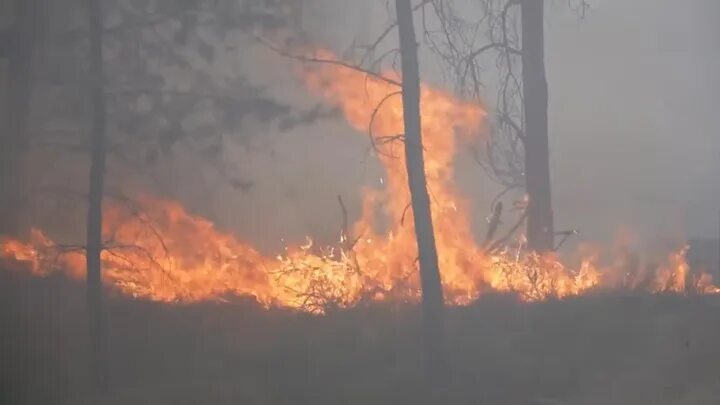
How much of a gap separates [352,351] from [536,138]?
186 inches

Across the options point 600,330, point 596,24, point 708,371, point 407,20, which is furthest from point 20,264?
point 596,24

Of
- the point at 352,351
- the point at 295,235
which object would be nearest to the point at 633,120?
the point at 295,235

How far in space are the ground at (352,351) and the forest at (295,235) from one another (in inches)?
1.1

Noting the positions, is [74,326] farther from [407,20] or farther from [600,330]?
[600,330]

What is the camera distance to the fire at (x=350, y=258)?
42.8 ft

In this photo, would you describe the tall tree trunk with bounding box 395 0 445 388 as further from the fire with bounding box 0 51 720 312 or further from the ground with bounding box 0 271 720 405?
the fire with bounding box 0 51 720 312

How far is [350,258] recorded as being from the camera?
1339cm

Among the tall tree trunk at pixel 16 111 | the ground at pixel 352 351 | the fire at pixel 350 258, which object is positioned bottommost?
the ground at pixel 352 351

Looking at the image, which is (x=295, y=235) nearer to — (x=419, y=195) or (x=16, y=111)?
(x=419, y=195)

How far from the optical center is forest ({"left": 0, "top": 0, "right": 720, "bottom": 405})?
11391mm

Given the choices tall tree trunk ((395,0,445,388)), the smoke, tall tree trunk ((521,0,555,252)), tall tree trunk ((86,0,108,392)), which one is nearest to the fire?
tall tree trunk ((521,0,555,252))

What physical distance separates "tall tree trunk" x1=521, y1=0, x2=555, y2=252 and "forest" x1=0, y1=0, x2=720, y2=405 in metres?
0.03

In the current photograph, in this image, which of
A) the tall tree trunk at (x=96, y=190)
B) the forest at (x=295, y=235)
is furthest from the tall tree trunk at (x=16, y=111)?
the tall tree trunk at (x=96, y=190)

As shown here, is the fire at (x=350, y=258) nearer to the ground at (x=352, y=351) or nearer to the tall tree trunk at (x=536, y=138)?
the ground at (x=352, y=351)
